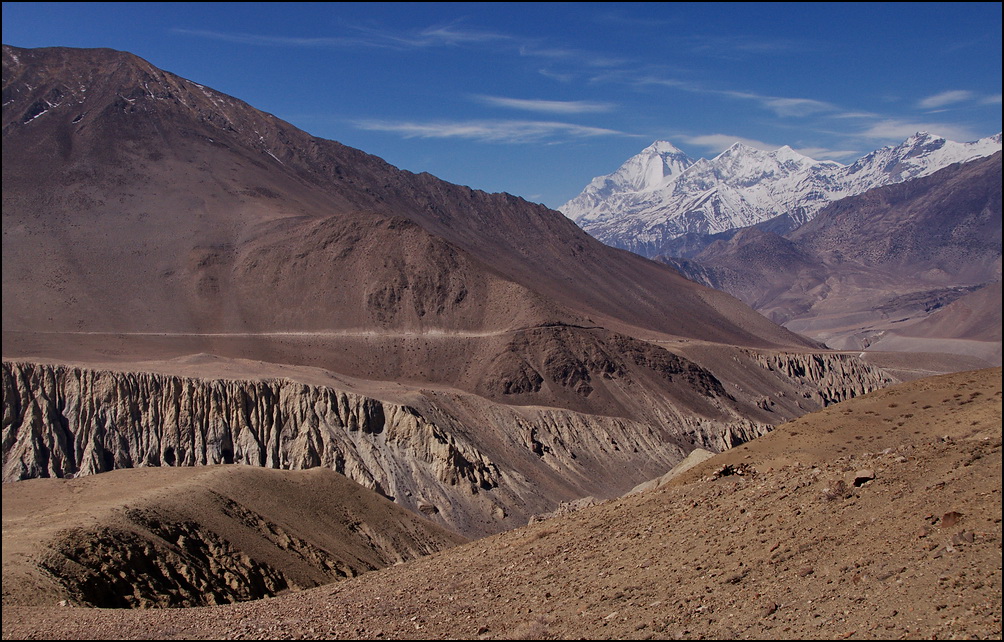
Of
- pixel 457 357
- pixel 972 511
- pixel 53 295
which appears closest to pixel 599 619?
pixel 972 511

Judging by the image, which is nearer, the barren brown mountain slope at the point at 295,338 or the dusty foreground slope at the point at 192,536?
the dusty foreground slope at the point at 192,536

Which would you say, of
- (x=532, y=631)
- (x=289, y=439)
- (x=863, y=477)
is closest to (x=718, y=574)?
(x=532, y=631)

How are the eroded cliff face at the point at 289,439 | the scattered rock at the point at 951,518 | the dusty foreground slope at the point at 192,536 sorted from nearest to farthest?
the scattered rock at the point at 951,518, the dusty foreground slope at the point at 192,536, the eroded cliff face at the point at 289,439

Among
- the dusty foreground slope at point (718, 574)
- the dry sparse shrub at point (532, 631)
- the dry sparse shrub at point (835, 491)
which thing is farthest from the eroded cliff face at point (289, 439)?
the dry sparse shrub at point (532, 631)

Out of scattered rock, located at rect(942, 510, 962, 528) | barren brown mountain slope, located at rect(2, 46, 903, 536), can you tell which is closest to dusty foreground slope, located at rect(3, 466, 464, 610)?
scattered rock, located at rect(942, 510, 962, 528)

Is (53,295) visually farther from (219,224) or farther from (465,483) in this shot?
(465,483)

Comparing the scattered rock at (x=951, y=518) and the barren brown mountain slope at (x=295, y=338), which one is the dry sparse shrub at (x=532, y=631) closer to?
the scattered rock at (x=951, y=518)
